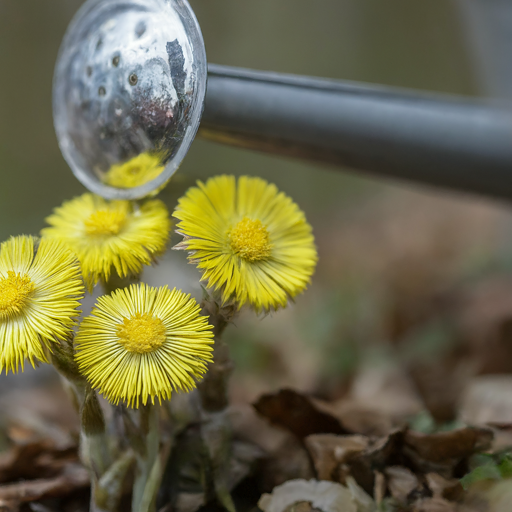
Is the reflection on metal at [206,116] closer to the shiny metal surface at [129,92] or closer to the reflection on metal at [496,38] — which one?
the shiny metal surface at [129,92]

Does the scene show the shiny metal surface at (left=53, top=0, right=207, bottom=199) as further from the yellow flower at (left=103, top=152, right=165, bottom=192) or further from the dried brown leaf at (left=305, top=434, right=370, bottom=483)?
the dried brown leaf at (left=305, top=434, right=370, bottom=483)

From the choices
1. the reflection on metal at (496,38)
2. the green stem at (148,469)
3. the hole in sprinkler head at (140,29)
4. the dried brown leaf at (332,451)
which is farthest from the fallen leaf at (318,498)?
the reflection on metal at (496,38)

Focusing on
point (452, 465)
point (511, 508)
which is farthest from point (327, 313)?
point (511, 508)

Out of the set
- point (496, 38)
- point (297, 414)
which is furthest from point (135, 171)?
point (496, 38)

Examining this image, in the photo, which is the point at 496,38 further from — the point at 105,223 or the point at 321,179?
the point at 105,223

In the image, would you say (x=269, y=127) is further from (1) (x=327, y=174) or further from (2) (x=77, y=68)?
(1) (x=327, y=174)

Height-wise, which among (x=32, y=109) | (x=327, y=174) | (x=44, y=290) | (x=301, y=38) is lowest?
(x=44, y=290)

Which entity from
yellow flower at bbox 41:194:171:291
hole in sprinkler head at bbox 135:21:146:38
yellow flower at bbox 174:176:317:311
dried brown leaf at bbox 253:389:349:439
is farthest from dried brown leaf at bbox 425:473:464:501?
hole in sprinkler head at bbox 135:21:146:38
